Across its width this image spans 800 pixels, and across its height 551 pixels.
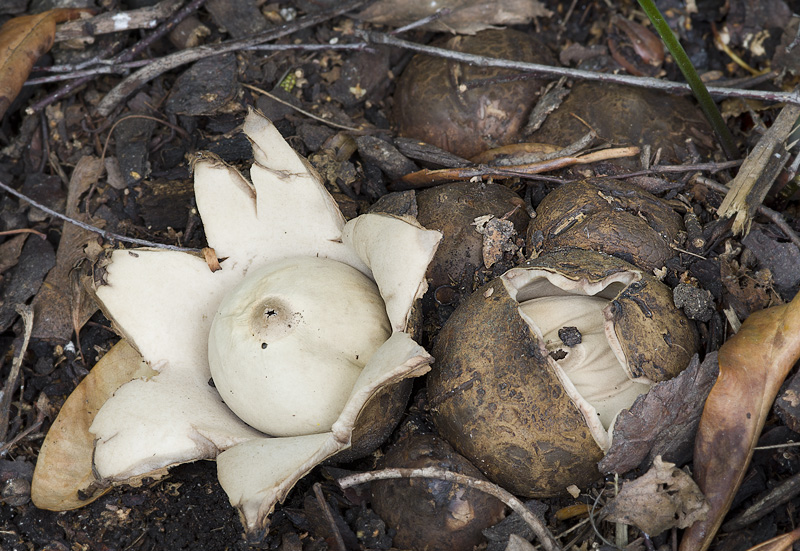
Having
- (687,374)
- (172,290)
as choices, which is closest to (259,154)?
(172,290)

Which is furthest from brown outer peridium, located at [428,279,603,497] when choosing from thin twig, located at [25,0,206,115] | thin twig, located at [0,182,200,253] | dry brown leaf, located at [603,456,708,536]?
thin twig, located at [25,0,206,115]

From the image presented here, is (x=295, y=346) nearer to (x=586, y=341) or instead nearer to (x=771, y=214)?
(x=586, y=341)

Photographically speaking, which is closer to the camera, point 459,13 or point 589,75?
point 589,75

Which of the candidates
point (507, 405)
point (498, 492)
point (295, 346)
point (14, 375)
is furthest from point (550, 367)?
point (14, 375)

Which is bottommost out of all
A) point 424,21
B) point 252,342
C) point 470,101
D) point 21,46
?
point 252,342

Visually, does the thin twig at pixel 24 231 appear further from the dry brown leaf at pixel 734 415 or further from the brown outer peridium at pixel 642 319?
the dry brown leaf at pixel 734 415

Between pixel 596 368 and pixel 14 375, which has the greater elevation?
pixel 596 368

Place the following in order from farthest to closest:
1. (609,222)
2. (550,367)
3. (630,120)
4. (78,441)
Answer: (630,120) < (78,441) < (609,222) < (550,367)

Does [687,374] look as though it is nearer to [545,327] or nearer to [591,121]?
[545,327]
